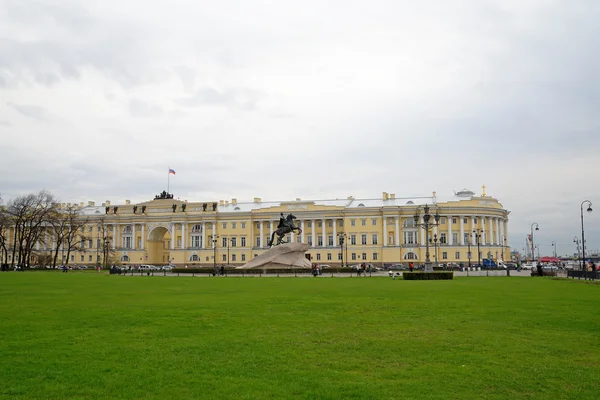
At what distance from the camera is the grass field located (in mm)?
9703

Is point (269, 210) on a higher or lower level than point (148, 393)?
higher

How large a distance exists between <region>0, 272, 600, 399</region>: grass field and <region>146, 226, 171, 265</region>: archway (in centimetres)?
11632

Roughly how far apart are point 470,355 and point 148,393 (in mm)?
7063

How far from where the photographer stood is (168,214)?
134 meters

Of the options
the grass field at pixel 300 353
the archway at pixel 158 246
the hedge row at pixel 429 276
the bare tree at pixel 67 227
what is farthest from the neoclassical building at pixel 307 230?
the grass field at pixel 300 353

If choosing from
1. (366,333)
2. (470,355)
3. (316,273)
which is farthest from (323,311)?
(316,273)

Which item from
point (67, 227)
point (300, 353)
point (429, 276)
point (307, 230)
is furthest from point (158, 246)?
point (300, 353)

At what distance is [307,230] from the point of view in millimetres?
127625

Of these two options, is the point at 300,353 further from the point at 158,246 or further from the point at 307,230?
the point at 158,246

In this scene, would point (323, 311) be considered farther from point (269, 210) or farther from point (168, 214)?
point (168, 214)

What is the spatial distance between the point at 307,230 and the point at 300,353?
11513 cm

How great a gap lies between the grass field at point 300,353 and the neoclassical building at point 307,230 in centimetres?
9454

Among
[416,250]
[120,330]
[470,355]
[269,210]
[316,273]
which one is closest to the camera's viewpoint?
[470,355]

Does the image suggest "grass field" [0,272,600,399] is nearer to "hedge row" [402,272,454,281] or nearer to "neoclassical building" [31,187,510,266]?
"hedge row" [402,272,454,281]
